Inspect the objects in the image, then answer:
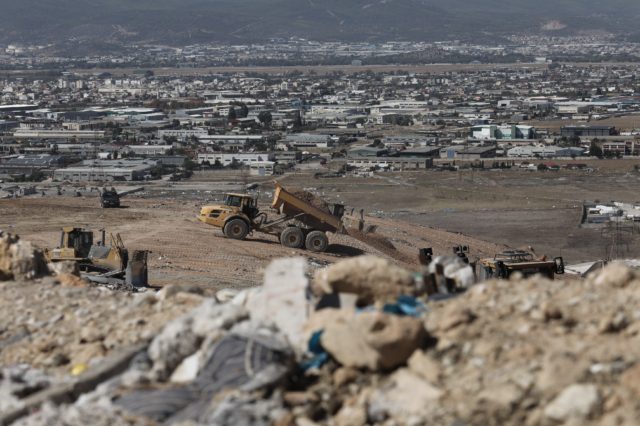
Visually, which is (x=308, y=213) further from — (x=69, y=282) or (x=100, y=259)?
(x=69, y=282)

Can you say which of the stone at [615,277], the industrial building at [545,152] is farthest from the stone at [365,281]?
the industrial building at [545,152]

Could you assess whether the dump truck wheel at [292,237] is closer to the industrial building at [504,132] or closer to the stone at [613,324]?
the stone at [613,324]

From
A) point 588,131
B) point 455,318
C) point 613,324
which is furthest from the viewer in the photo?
point 588,131

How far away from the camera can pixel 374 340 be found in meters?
5.41

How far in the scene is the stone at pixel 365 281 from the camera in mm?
6238

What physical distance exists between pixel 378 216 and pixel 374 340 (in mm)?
25545

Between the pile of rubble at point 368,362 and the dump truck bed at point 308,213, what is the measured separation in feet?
39.4

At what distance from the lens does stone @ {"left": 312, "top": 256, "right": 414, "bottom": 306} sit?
6.24 m

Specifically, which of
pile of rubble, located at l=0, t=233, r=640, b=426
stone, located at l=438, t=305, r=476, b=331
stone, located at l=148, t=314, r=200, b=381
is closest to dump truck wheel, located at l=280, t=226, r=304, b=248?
pile of rubble, located at l=0, t=233, r=640, b=426

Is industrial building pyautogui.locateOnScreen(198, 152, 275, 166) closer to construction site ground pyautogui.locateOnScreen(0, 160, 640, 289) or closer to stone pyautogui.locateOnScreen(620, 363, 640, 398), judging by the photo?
construction site ground pyautogui.locateOnScreen(0, 160, 640, 289)

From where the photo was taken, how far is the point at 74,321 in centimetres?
697

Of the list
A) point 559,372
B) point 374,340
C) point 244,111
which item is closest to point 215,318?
point 374,340

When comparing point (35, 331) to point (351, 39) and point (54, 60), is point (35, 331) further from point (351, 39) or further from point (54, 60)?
point (351, 39)

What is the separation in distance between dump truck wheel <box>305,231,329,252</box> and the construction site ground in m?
0.21
